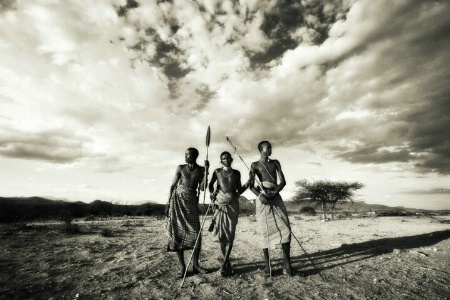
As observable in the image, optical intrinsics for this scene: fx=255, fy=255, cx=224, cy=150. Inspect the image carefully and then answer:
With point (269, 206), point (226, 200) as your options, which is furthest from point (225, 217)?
point (269, 206)

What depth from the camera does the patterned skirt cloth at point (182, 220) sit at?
192 inches

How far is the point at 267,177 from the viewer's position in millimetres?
5180

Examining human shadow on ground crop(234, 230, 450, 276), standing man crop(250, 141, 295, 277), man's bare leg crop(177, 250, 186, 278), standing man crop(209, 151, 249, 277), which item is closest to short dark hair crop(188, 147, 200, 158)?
standing man crop(209, 151, 249, 277)

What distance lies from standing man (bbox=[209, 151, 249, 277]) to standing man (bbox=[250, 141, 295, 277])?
0.38 meters

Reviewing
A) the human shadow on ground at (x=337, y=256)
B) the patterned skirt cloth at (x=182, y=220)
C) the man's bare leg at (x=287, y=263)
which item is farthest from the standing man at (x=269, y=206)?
the patterned skirt cloth at (x=182, y=220)

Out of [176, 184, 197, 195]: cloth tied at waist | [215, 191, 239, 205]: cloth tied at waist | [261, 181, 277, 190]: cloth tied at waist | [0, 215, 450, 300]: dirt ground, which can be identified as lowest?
[0, 215, 450, 300]: dirt ground

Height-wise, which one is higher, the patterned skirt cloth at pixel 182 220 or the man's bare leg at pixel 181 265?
the patterned skirt cloth at pixel 182 220

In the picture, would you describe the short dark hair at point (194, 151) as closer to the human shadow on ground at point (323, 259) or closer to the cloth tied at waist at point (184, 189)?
the cloth tied at waist at point (184, 189)

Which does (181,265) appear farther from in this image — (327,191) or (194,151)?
(327,191)

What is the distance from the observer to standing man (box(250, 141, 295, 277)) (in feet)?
16.0

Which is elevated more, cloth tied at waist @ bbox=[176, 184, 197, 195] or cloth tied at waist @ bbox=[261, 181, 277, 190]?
cloth tied at waist @ bbox=[261, 181, 277, 190]

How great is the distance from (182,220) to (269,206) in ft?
5.78

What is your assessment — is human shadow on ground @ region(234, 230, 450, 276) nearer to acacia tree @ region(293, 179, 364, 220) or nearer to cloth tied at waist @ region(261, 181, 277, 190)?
cloth tied at waist @ region(261, 181, 277, 190)

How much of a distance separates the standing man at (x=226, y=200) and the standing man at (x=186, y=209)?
1.06ft
